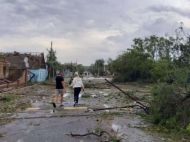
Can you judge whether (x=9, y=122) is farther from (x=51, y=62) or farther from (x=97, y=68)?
(x=97, y=68)

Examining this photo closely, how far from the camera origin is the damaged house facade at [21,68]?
58219 mm

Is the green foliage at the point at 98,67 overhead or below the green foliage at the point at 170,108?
overhead

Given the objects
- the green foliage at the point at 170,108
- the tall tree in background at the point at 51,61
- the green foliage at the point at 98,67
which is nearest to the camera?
the green foliage at the point at 170,108

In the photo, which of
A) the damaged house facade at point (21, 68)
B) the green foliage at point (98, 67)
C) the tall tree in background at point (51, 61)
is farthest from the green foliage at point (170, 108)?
the green foliage at point (98, 67)

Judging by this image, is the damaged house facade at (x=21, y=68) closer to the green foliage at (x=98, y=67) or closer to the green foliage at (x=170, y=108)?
the green foliage at (x=170, y=108)

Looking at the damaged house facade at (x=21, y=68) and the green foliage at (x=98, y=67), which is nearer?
the damaged house facade at (x=21, y=68)

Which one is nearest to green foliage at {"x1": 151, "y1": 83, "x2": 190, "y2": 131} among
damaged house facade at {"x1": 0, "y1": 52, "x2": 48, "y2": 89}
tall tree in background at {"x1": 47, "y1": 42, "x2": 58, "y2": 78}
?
damaged house facade at {"x1": 0, "y1": 52, "x2": 48, "y2": 89}

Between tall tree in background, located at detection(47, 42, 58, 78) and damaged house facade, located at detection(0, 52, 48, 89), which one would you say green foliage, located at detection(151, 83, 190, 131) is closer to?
damaged house facade, located at detection(0, 52, 48, 89)

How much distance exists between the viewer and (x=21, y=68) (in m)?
67.7

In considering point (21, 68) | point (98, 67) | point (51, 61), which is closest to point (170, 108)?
point (21, 68)

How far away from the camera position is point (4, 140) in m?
13.7

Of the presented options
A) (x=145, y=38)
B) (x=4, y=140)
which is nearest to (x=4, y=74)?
(x=145, y=38)

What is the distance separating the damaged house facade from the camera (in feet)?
191

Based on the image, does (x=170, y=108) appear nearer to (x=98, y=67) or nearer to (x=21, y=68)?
(x=21, y=68)
